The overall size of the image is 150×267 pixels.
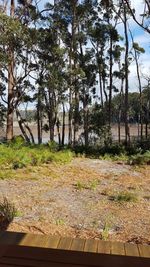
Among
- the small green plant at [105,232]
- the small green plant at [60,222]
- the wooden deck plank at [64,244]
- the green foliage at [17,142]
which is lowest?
the small green plant at [105,232]

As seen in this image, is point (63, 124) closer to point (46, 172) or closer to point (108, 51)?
point (108, 51)

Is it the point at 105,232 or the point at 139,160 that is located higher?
the point at 139,160

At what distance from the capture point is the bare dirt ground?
3938 mm

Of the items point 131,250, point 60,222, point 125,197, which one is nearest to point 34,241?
point 131,250

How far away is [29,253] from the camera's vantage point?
82.6 inches

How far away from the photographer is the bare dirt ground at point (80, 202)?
3.94m

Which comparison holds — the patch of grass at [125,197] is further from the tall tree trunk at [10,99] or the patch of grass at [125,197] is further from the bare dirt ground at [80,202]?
the tall tree trunk at [10,99]

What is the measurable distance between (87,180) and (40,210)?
2.23m

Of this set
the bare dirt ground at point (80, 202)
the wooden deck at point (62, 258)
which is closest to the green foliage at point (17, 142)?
the bare dirt ground at point (80, 202)

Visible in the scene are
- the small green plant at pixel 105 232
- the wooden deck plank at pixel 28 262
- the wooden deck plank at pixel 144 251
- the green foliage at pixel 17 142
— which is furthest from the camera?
the green foliage at pixel 17 142

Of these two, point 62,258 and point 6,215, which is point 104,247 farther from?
point 6,215

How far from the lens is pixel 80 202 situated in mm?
5094

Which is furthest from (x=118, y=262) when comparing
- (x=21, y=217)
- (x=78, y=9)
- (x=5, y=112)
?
(x=78, y=9)

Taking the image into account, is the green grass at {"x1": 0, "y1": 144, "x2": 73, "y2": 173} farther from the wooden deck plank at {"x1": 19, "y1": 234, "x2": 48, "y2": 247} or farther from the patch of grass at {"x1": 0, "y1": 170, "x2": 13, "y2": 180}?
the wooden deck plank at {"x1": 19, "y1": 234, "x2": 48, "y2": 247}
